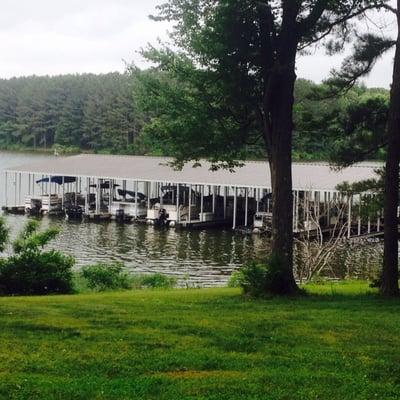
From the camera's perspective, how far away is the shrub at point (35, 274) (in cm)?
1623

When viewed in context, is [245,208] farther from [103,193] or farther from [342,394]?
[342,394]

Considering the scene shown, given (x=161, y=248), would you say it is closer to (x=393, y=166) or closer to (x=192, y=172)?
(x=192, y=172)

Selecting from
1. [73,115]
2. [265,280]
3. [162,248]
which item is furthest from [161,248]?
[73,115]

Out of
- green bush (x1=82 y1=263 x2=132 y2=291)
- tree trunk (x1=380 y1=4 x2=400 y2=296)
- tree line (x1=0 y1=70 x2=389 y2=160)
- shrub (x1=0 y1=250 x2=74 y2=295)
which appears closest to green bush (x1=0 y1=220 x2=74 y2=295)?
shrub (x1=0 y1=250 x2=74 y2=295)

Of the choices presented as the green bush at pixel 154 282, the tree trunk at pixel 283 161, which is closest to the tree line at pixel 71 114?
the green bush at pixel 154 282

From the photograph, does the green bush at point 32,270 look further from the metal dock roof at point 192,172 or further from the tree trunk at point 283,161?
the metal dock roof at point 192,172

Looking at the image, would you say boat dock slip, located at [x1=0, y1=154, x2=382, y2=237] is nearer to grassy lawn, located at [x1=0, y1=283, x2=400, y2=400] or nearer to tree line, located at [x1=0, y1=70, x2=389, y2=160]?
tree line, located at [x1=0, y1=70, x2=389, y2=160]

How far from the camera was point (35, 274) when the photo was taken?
16.6 metres

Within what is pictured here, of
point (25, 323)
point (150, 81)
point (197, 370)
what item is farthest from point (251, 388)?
point (150, 81)

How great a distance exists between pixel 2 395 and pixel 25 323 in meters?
3.15

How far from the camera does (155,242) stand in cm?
3325

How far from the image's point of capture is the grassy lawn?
677 cm

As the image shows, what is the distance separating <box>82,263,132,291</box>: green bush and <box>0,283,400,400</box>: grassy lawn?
6.44m

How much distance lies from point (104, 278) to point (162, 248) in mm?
12717
